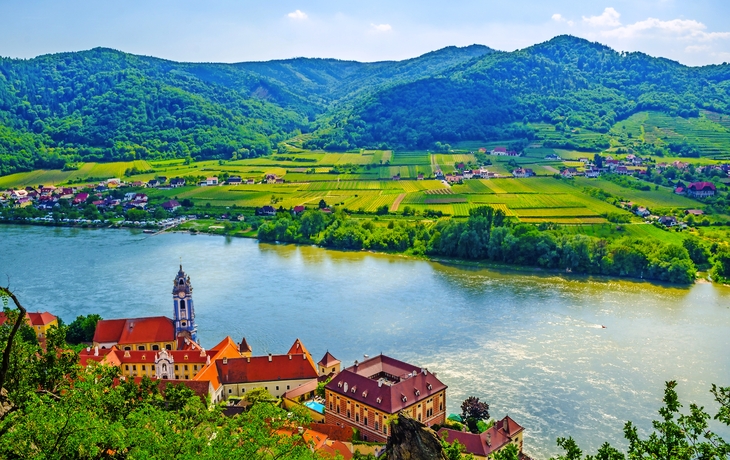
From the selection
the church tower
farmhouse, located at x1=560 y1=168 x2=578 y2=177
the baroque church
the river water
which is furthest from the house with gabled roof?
farmhouse, located at x1=560 y1=168 x2=578 y2=177

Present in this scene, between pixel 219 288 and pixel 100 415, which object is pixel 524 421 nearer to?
pixel 100 415

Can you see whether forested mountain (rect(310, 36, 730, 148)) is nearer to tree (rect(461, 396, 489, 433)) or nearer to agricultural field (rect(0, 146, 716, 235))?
agricultural field (rect(0, 146, 716, 235))

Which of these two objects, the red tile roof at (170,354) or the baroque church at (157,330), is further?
the baroque church at (157,330)

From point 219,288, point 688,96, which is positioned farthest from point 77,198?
point 688,96

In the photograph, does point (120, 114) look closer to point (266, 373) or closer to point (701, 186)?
point (701, 186)

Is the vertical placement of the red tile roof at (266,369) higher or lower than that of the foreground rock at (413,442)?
lower

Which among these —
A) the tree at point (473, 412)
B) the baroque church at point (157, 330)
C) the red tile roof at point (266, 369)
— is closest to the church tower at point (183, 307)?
the baroque church at point (157, 330)

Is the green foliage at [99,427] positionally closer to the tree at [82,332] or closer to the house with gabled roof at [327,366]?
the house with gabled roof at [327,366]

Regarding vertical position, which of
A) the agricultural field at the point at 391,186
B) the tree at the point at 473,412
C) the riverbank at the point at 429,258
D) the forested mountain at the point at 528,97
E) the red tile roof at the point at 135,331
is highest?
the forested mountain at the point at 528,97
